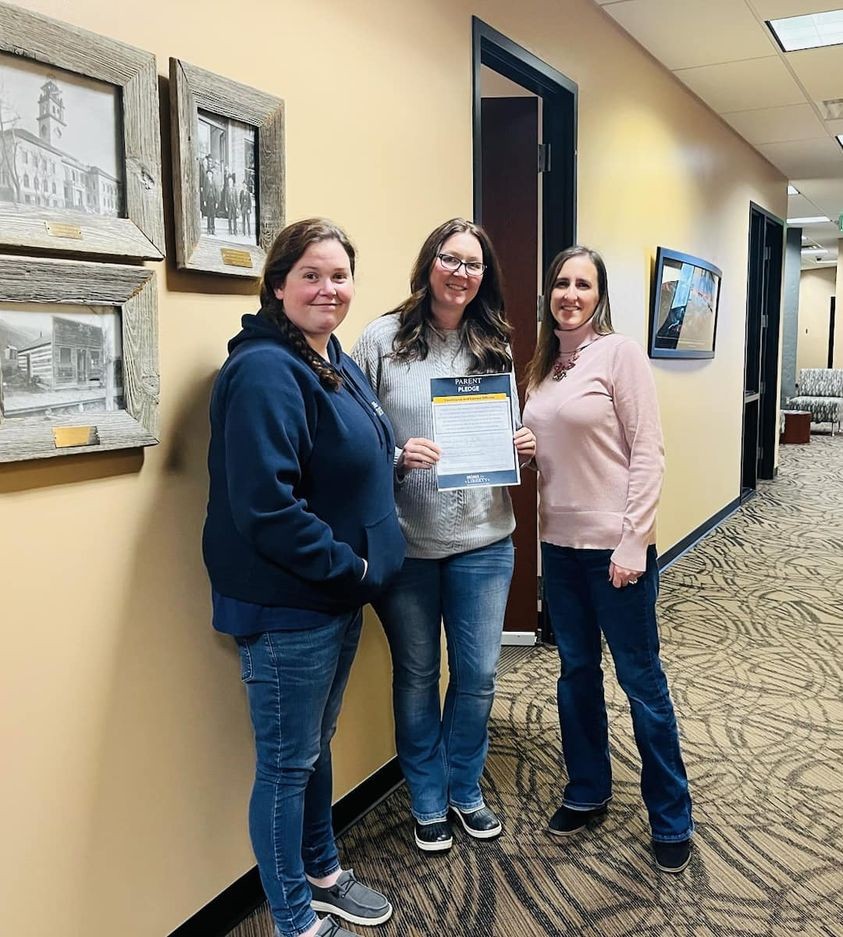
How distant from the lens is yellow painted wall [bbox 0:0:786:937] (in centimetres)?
141

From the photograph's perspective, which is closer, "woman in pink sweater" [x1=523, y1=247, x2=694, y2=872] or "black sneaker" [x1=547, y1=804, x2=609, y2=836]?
"woman in pink sweater" [x1=523, y1=247, x2=694, y2=872]

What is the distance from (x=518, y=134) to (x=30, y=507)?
2.53 metres

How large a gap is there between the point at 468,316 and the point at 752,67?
123 inches

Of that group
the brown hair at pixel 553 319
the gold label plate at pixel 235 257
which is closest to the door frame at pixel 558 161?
the brown hair at pixel 553 319

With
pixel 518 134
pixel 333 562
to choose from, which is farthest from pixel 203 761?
pixel 518 134

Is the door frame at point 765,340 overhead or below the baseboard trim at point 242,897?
overhead

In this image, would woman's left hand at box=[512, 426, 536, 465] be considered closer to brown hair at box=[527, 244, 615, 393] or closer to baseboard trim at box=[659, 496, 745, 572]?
brown hair at box=[527, 244, 615, 393]

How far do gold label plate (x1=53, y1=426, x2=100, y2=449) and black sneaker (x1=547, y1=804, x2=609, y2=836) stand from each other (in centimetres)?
149

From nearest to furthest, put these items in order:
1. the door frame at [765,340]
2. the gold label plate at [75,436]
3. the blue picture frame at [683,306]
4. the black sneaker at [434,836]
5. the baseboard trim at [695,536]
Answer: the gold label plate at [75,436]
the black sneaker at [434,836]
the blue picture frame at [683,306]
the baseboard trim at [695,536]
the door frame at [765,340]

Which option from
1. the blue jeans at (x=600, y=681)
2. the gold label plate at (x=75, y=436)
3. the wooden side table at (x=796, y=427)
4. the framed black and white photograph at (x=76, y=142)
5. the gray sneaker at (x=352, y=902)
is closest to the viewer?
the framed black and white photograph at (x=76, y=142)

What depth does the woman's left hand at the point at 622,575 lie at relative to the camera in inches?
74.1

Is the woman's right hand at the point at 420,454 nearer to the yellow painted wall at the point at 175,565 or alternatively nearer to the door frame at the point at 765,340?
the yellow painted wall at the point at 175,565

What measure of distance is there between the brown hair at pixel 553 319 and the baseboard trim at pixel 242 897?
1157 millimetres

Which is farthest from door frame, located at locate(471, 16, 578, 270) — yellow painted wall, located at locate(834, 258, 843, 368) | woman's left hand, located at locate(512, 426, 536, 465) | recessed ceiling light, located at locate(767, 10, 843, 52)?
yellow painted wall, located at locate(834, 258, 843, 368)
